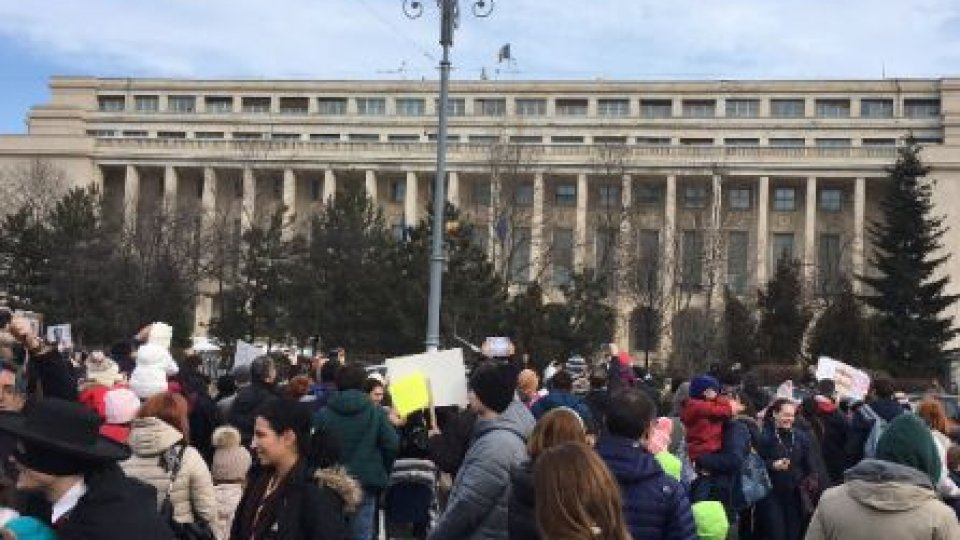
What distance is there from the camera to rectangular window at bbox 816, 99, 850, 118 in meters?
92.7

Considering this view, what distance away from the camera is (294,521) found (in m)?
5.33

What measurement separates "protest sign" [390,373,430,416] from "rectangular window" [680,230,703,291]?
53622 mm

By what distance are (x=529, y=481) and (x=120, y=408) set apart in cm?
363

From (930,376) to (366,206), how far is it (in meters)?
26.8

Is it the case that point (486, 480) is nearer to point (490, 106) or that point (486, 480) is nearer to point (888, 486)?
point (888, 486)

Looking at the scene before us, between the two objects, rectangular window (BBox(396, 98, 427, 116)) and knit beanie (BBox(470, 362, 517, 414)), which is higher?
rectangular window (BBox(396, 98, 427, 116))

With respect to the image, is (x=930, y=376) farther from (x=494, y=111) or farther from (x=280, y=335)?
(x=494, y=111)

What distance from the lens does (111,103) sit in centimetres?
10356

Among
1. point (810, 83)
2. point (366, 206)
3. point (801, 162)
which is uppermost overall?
point (810, 83)

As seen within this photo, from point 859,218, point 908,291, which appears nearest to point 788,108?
point 859,218

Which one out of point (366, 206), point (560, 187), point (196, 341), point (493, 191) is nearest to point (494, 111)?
point (560, 187)

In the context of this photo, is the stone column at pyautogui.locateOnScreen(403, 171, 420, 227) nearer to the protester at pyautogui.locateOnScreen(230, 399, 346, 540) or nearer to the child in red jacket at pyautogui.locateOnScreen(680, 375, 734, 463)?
the child in red jacket at pyautogui.locateOnScreen(680, 375, 734, 463)

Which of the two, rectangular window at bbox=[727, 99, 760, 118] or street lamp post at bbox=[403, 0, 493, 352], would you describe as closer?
street lamp post at bbox=[403, 0, 493, 352]

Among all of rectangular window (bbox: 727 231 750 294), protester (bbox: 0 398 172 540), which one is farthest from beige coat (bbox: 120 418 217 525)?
rectangular window (bbox: 727 231 750 294)
